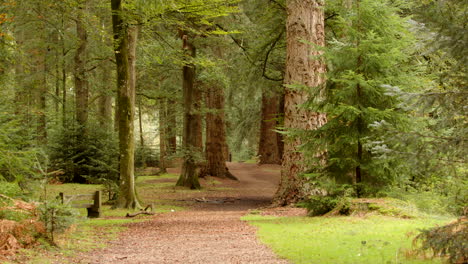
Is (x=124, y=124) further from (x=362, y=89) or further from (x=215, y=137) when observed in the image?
(x=215, y=137)

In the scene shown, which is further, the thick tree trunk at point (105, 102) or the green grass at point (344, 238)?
the thick tree trunk at point (105, 102)

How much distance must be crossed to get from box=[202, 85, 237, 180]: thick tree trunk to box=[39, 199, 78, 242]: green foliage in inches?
755

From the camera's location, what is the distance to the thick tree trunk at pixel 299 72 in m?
14.0

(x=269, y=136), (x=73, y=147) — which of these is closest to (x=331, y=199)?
(x=73, y=147)

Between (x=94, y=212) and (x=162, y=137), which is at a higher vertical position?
(x=162, y=137)

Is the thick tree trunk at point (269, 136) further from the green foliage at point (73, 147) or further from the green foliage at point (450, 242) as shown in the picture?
the green foliage at point (450, 242)

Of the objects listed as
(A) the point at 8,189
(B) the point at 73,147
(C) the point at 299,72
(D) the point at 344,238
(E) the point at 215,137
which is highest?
(C) the point at 299,72

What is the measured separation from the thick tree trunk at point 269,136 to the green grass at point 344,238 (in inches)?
855

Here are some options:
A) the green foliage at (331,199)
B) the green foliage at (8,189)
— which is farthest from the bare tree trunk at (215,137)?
the green foliage at (8,189)

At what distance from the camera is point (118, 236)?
9.93 metres

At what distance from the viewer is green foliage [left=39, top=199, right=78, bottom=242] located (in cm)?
793

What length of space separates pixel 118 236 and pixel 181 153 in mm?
12513

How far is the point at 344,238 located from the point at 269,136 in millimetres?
25232

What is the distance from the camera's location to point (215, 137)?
90.9ft
